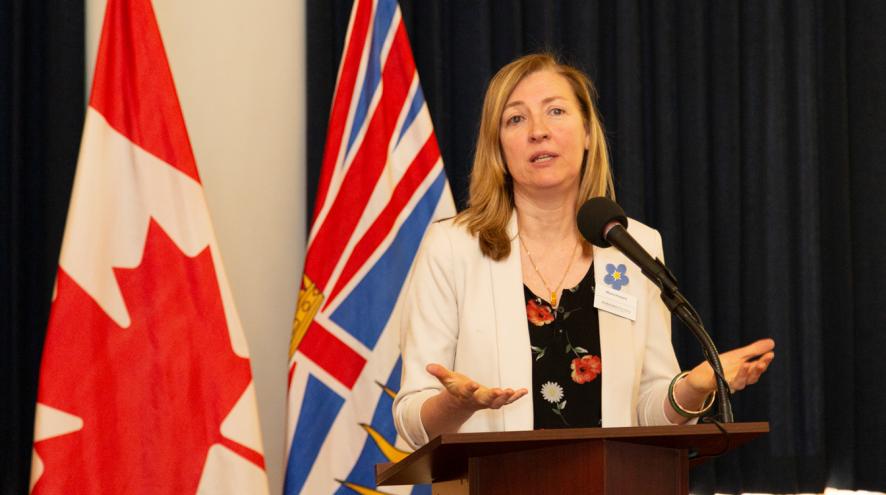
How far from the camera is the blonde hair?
257 cm

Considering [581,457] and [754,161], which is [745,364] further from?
[754,161]

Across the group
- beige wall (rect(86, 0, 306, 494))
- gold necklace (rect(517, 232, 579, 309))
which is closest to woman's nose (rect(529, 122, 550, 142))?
gold necklace (rect(517, 232, 579, 309))

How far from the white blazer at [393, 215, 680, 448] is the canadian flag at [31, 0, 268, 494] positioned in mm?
816

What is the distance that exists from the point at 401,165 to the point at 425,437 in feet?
5.02

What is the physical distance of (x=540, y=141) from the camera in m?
2.49

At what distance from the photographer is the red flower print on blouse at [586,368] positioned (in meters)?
2.34

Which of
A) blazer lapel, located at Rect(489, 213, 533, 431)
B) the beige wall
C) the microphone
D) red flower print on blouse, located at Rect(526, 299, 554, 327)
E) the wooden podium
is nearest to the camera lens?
the wooden podium

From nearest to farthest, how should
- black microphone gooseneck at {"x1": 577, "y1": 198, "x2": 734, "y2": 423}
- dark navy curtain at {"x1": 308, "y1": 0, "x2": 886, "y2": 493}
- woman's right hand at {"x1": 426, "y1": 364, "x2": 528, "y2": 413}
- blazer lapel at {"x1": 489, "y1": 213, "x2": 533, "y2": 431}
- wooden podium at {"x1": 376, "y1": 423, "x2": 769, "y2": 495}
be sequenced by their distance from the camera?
wooden podium at {"x1": 376, "y1": 423, "x2": 769, "y2": 495}
woman's right hand at {"x1": 426, "y1": 364, "x2": 528, "y2": 413}
black microphone gooseneck at {"x1": 577, "y1": 198, "x2": 734, "y2": 423}
blazer lapel at {"x1": 489, "y1": 213, "x2": 533, "y2": 431}
dark navy curtain at {"x1": 308, "y1": 0, "x2": 886, "y2": 493}

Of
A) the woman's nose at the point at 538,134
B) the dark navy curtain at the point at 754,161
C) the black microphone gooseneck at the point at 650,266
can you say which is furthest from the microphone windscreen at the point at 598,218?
the dark navy curtain at the point at 754,161

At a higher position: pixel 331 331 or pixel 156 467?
pixel 331 331

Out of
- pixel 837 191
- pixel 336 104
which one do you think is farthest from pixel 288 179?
pixel 837 191

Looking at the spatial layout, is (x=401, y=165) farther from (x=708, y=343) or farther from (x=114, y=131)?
(x=708, y=343)

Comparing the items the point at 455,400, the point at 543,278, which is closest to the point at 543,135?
the point at 543,278

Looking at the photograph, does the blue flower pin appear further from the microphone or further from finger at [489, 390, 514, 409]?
finger at [489, 390, 514, 409]
